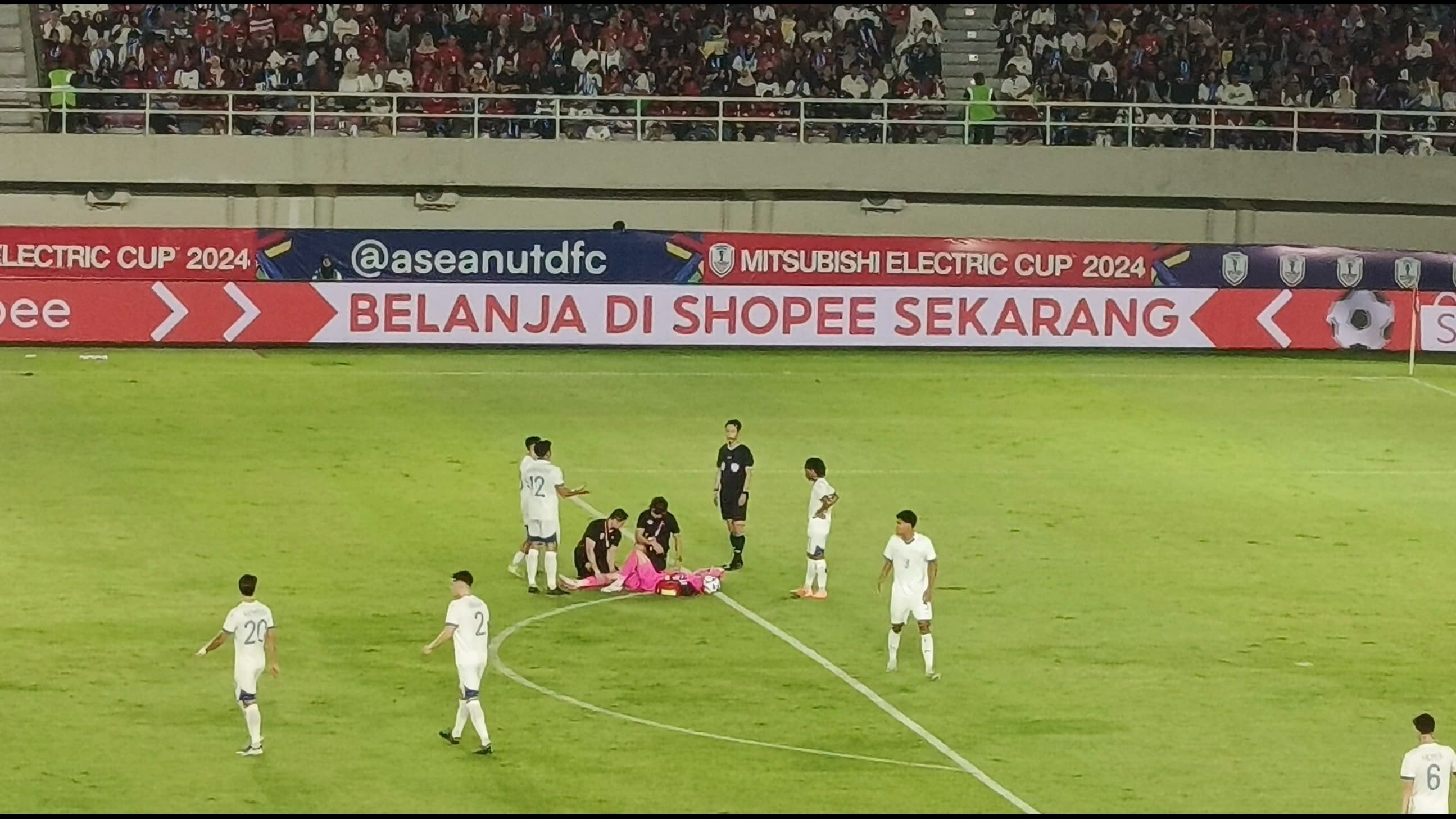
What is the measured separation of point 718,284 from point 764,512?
44.0 ft

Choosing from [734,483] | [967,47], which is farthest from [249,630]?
[967,47]

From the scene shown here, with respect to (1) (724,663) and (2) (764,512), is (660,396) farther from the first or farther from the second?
(1) (724,663)

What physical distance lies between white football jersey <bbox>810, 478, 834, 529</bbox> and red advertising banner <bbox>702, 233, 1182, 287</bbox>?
61.6ft

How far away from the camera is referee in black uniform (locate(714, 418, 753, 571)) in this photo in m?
26.4

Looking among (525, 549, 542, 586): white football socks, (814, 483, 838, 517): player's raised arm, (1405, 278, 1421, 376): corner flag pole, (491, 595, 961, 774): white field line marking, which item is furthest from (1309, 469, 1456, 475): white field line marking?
(491, 595, 961, 774): white field line marking

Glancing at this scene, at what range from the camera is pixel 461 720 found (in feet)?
64.3

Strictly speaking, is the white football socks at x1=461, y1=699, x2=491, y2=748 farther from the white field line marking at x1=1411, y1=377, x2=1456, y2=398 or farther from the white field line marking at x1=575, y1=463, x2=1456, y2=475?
the white field line marking at x1=1411, y1=377, x2=1456, y2=398

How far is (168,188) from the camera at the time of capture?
45812 millimetres

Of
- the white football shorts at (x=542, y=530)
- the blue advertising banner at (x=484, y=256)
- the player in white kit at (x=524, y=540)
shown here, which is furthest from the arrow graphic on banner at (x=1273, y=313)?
the white football shorts at (x=542, y=530)

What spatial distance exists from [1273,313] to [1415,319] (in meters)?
2.77

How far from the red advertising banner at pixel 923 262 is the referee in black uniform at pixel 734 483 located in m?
17.1

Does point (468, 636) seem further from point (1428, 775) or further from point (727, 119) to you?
point (727, 119)

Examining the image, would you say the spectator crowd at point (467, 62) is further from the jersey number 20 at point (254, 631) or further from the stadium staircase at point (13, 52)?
the jersey number 20 at point (254, 631)

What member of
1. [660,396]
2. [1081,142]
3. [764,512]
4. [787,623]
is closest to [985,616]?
[787,623]
